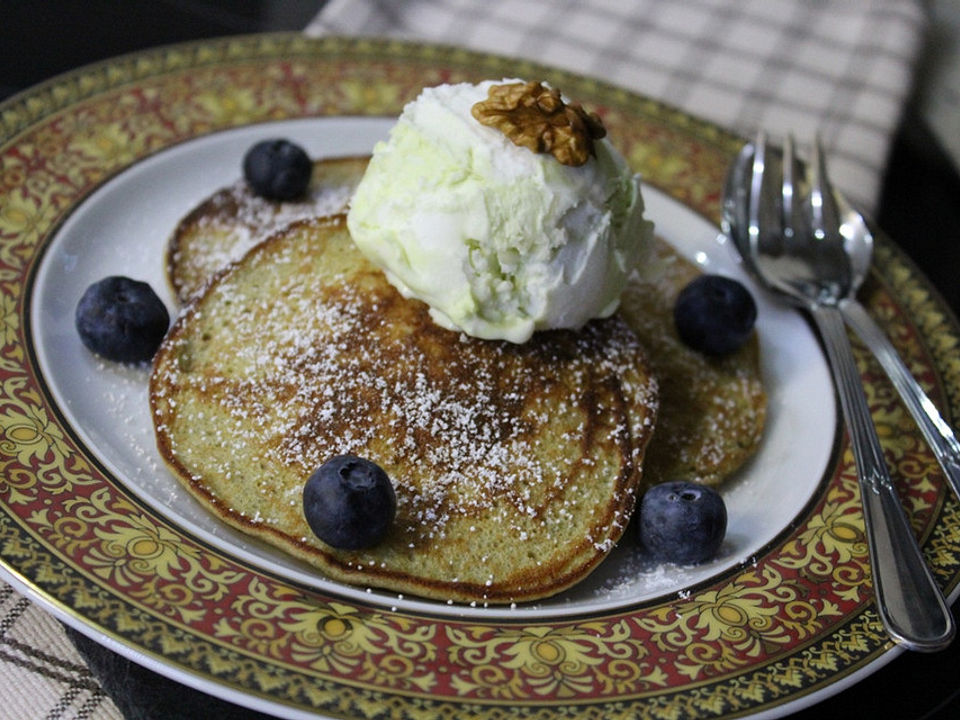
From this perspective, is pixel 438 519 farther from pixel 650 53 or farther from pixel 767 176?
pixel 650 53

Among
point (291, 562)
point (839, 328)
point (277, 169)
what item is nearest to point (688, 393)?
point (839, 328)

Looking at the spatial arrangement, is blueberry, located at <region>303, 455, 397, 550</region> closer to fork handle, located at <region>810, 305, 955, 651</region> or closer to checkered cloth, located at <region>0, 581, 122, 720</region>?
checkered cloth, located at <region>0, 581, 122, 720</region>

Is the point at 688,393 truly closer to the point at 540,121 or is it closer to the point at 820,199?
the point at 540,121

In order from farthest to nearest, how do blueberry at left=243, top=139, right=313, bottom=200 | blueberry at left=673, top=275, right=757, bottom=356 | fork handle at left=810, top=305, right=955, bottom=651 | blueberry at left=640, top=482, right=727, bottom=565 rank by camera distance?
blueberry at left=243, top=139, right=313, bottom=200 < blueberry at left=673, top=275, right=757, bottom=356 < blueberry at left=640, top=482, right=727, bottom=565 < fork handle at left=810, top=305, right=955, bottom=651

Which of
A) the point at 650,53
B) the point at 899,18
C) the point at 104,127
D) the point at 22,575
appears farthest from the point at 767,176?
the point at 22,575

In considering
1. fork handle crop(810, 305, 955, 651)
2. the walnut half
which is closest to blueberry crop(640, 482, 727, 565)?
fork handle crop(810, 305, 955, 651)

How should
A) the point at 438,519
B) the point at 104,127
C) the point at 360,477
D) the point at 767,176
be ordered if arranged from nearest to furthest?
the point at 360,477, the point at 438,519, the point at 104,127, the point at 767,176

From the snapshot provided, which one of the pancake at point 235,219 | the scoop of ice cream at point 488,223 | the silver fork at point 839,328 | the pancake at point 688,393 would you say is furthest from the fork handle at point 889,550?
the pancake at point 235,219
